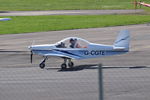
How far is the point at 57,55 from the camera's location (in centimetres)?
2509

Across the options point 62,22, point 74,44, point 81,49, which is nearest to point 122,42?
point 81,49

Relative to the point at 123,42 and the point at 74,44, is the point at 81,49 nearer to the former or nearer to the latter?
the point at 74,44

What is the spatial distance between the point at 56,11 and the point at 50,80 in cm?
4485

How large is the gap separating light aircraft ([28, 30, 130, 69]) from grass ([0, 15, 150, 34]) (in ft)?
63.6

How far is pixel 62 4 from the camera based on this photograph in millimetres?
74250

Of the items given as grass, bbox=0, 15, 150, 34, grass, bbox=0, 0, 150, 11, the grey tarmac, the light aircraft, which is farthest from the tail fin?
grass, bbox=0, 0, 150, 11

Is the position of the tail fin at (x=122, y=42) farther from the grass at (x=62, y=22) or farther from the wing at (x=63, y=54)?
the grass at (x=62, y=22)

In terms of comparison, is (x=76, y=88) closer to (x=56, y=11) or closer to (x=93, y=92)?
(x=93, y=92)

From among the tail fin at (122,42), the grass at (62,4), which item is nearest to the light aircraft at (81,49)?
the tail fin at (122,42)

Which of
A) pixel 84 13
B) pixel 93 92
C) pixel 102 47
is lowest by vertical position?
pixel 93 92

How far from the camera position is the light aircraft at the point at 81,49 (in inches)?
974

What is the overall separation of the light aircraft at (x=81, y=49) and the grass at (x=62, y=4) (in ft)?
139

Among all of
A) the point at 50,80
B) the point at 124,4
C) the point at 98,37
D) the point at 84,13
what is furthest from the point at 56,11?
the point at 50,80

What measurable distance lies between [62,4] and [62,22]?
23.8 m
